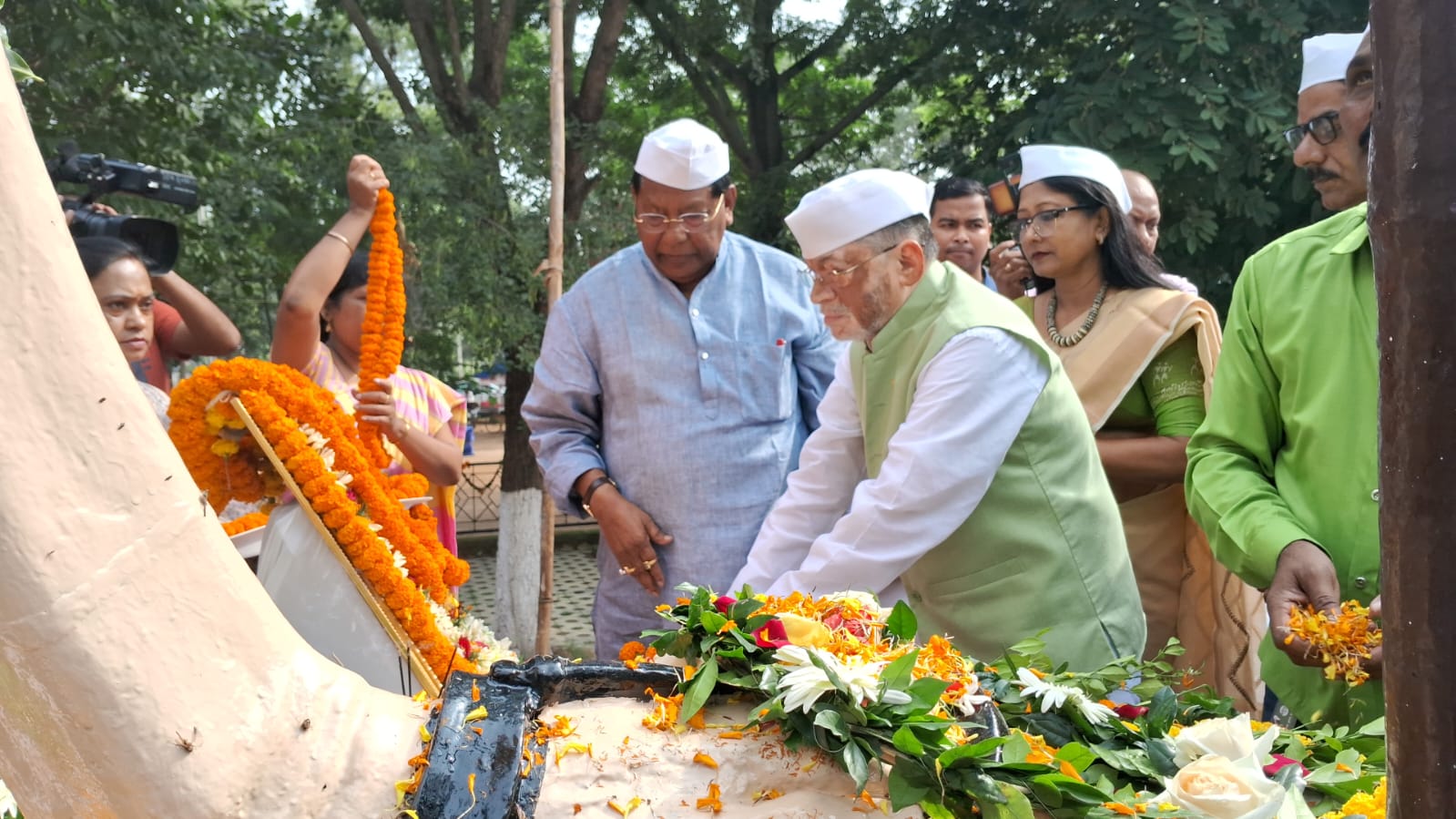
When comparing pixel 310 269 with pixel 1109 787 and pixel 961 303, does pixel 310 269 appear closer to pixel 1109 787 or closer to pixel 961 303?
pixel 961 303

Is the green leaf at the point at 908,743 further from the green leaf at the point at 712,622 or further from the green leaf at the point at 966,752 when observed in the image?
the green leaf at the point at 712,622

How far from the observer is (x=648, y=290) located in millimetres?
3889

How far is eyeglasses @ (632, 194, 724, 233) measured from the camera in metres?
3.78

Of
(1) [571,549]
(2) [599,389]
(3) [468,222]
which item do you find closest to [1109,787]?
(2) [599,389]

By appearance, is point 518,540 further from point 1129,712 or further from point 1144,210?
point 1129,712

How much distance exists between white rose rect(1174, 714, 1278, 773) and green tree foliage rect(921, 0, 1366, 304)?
658cm

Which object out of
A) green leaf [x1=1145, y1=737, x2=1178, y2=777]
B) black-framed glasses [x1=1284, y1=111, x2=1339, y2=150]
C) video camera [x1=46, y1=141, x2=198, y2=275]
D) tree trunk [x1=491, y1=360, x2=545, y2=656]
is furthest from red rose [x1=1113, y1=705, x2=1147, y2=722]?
tree trunk [x1=491, y1=360, x2=545, y2=656]

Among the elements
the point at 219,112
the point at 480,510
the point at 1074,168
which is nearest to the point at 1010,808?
the point at 1074,168

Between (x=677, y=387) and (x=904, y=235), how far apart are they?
107 cm

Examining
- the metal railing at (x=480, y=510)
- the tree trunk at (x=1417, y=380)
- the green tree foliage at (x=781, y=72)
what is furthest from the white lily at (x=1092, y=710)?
the metal railing at (x=480, y=510)

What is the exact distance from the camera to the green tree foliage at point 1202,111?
7676 mm

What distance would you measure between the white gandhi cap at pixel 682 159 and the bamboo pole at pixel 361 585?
1522mm

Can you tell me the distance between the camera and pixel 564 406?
12.7ft

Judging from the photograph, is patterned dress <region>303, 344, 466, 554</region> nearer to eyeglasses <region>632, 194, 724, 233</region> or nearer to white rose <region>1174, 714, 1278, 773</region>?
eyeglasses <region>632, 194, 724, 233</region>
